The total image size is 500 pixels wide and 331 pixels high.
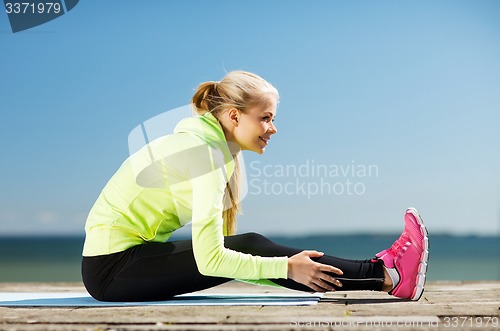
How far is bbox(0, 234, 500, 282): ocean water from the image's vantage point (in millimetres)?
21469

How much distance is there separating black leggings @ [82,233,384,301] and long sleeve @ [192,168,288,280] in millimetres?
100

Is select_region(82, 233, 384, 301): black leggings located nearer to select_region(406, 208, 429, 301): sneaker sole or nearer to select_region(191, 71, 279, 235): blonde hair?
select_region(406, 208, 429, 301): sneaker sole

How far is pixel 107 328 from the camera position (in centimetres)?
223

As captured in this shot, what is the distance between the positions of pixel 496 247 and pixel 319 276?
120ft

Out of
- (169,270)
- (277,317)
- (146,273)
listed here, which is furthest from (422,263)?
(146,273)

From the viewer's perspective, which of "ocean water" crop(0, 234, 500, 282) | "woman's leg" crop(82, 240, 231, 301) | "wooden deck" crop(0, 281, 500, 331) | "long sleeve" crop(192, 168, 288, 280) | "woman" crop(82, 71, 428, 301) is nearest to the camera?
"wooden deck" crop(0, 281, 500, 331)

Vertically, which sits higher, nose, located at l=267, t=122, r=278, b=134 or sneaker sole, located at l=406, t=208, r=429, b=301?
nose, located at l=267, t=122, r=278, b=134

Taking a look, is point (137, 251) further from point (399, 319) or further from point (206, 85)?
point (399, 319)

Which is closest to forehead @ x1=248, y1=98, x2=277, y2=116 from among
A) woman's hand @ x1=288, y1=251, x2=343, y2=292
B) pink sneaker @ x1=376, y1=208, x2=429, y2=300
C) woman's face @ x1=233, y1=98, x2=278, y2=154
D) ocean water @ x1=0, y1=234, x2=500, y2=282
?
woman's face @ x1=233, y1=98, x2=278, y2=154

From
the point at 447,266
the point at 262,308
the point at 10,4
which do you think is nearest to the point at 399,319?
the point at 262,308

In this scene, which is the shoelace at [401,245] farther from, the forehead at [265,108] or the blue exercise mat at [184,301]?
the forehead at [265,108]

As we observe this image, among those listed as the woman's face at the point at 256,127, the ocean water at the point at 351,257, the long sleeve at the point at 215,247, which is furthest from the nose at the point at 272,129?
the ocean water at the point at 351,257

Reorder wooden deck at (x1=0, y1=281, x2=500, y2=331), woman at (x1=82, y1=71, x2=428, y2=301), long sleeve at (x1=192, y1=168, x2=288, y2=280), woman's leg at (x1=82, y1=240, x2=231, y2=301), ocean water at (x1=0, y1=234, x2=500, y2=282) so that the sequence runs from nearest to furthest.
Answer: wooden deck at (x1=0, y1=281, x2=500, y2=331) < long sleeve at (x1=192, y1=168, x2=288, y2=280) < woman at (x1=82, y1=71, x2=428, y2=301) < woman's leg at (x1=82, y1=240, x2=231, y2=301) < ocean water at (x1=0, y1=234, x2=500, y2=282)

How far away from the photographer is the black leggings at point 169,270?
3051mm
